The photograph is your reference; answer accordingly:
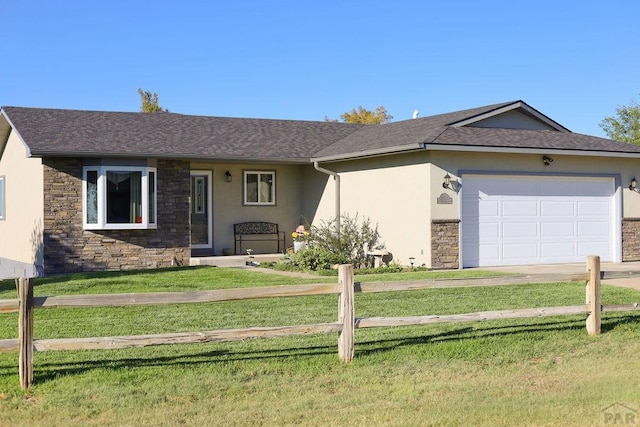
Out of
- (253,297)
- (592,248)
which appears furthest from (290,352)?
(592,248)

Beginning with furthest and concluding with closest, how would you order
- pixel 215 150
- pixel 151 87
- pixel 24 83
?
1. pixel 151 87
2. pixel 24 83
3. pixel 215 150

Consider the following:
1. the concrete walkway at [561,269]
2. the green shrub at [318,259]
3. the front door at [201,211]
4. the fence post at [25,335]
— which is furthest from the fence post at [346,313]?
the front door at [201,211]

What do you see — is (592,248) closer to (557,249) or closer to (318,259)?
(557,249)

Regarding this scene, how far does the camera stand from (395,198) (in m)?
18.4

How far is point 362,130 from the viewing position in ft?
78.2

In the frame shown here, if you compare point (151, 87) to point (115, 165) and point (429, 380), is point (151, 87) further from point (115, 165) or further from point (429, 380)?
point (429, 380)

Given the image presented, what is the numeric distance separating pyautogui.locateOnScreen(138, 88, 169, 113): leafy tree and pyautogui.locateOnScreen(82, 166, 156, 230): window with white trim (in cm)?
2386

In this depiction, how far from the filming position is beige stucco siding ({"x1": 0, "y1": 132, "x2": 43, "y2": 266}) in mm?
18875

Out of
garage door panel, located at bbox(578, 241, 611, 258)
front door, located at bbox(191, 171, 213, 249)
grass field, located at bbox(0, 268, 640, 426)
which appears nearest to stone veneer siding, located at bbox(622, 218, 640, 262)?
garage door panel, located at bbox(578, 241, 611, 258)

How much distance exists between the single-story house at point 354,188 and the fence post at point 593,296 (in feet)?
24.6

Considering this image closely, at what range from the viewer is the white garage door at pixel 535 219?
18.0m

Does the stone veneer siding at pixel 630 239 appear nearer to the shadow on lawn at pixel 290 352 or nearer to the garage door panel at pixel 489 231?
the garage door panel at pixel 489 231

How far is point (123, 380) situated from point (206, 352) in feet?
4.39

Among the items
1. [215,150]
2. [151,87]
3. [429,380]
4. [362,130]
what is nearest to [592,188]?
[362,130]
